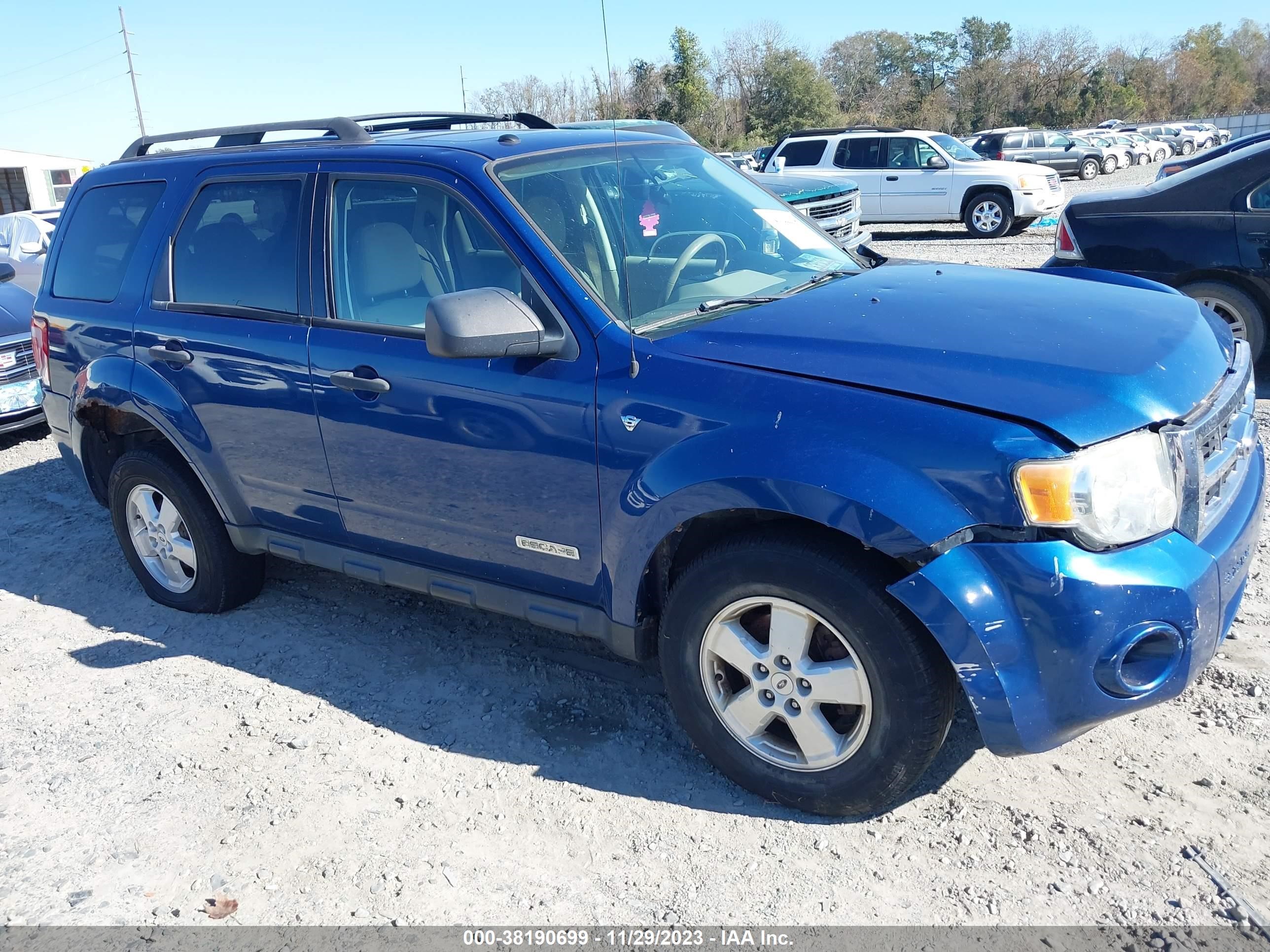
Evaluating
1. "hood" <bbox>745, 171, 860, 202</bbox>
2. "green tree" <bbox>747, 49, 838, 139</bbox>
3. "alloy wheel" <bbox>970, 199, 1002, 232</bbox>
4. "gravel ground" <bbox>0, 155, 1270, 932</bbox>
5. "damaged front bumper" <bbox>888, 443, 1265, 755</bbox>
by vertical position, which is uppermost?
"green tree" <bbox>747, 49, 838, 139</bbox>

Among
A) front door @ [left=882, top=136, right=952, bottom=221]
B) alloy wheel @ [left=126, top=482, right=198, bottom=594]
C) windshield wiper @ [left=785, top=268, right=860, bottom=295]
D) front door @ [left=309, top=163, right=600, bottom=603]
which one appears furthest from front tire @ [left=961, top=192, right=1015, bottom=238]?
alloy wheel @ [left=126, top=482, right=198, bottom=594]

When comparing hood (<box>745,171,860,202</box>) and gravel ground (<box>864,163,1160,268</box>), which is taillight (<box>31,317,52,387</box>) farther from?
gravel ground (<box>864,163,1160,268</box>)

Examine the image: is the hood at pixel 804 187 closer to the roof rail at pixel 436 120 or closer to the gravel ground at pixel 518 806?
the roof rail at pixel 436 120

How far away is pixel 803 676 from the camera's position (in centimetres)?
280

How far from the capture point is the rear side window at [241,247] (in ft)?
12.5

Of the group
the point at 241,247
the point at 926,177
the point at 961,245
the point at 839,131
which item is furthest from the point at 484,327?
the point at 839,131

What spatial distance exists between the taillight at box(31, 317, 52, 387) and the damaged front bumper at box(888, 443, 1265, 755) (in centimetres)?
417

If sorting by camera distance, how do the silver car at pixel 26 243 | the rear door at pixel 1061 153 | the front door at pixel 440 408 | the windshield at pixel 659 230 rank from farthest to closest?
1. the rear door at pixel 1061 153
2. the silver car at pixel 26 243
3. the windshield at pixel 659 230
4. the front door at pixel 440 408

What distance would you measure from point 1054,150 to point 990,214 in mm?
16970

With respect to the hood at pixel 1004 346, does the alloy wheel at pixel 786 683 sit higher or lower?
lower

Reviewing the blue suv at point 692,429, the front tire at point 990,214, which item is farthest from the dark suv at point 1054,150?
the blue suv at point 692,429

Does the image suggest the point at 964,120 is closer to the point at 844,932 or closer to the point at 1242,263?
the point at 1242,263

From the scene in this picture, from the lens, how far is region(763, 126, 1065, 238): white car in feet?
53.8

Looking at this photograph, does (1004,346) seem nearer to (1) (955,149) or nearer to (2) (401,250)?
(2) (401,250)
